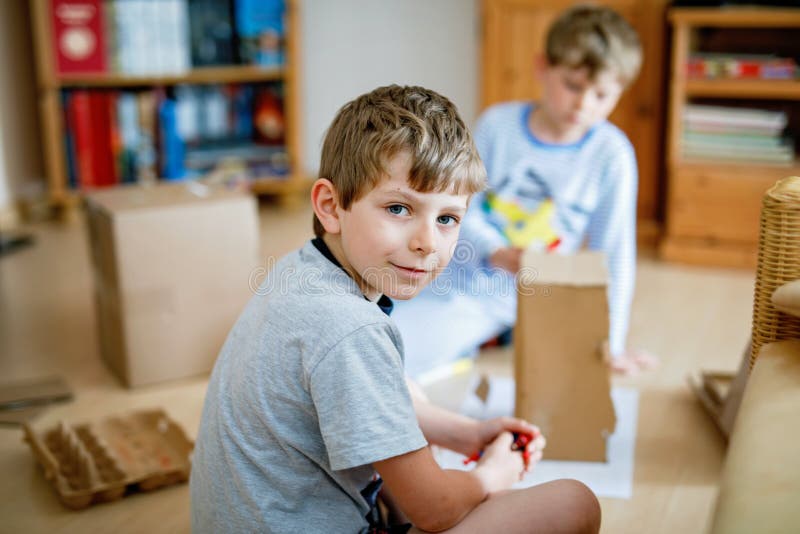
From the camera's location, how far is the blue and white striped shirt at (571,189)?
189 cm

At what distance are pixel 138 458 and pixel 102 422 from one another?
162 millimetres

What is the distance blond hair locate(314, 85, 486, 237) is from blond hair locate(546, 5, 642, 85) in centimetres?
87

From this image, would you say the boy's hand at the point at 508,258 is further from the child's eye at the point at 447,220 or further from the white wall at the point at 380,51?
the white wall at the point at 380,51

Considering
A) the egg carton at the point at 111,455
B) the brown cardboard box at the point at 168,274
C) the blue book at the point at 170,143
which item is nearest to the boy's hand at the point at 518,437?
the egg carton at the point at 111,455

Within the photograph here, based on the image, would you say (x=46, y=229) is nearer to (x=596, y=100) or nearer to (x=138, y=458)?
(x=138, y=458)

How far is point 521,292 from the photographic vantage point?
1.48 m

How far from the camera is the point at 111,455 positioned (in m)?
1.51

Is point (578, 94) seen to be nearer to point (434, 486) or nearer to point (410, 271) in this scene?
point (410, 271)

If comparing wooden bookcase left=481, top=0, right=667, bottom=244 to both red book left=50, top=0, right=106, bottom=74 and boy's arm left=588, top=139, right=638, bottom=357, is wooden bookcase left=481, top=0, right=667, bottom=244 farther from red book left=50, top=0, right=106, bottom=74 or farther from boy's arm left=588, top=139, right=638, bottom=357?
red book left=50, top=0, right=106, bottom=74

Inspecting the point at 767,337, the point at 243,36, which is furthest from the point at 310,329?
→ the point at 243,36

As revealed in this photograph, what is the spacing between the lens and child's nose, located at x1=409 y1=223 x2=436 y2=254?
3.16 feet

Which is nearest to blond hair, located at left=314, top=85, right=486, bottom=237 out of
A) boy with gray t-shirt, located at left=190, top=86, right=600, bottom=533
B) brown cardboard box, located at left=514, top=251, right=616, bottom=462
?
boy with gray t-shirt, located at left=190, top=86, right=600, bottom=533

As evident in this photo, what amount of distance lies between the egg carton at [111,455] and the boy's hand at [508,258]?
659mm

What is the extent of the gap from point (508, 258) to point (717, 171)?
1.06 m
